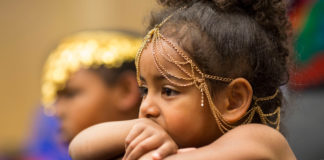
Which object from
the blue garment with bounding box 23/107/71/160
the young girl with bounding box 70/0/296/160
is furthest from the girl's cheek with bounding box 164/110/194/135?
the blue garment with bounding box 23/107/71/160

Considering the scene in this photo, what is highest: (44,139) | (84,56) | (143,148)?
(84,56)

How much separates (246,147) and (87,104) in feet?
6.55

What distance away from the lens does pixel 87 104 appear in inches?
142

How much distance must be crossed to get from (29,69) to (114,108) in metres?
3.98

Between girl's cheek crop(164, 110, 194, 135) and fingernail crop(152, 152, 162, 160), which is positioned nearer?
fingernail crop(152, 152, 162, 160)

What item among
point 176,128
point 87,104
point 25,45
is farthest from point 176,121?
point 25,45

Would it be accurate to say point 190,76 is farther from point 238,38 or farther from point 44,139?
point 44,139

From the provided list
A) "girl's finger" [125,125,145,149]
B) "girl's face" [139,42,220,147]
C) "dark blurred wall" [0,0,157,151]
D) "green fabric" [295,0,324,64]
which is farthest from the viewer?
"dark blurred wall" [0,0,157,151]

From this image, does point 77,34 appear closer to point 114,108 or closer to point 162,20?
point 114,108

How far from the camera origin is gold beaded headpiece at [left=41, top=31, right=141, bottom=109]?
363 centimetres

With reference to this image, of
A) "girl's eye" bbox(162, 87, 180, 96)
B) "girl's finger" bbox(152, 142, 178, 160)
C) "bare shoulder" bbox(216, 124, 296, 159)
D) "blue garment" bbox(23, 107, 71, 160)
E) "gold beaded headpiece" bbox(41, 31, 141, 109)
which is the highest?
"gold beaded headpiece" bbox(41, 31, 141, 109)

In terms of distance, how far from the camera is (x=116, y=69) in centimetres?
370

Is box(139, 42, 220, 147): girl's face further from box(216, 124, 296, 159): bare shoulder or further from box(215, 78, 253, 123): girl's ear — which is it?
box(216, 124, 296, 159): bare shoulder

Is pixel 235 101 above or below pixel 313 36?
above
